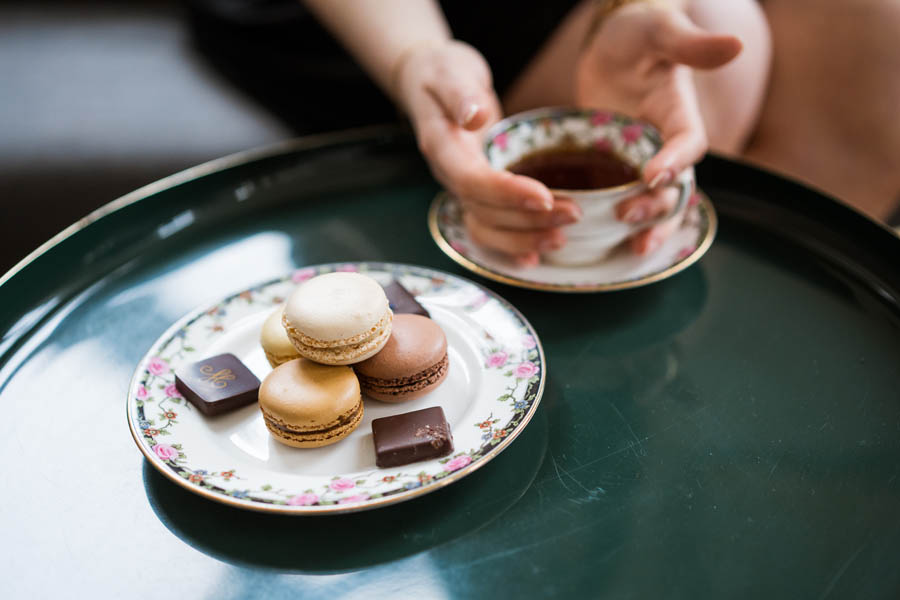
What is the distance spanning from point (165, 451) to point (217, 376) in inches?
3.7

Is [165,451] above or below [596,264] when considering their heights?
above

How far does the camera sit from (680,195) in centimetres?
92

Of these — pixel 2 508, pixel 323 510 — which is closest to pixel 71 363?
pixel 2 508

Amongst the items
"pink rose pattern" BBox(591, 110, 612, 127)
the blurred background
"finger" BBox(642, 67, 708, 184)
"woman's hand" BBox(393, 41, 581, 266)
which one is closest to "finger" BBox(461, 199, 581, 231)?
"woman's hand" BBox(393, 41, 581, 266)

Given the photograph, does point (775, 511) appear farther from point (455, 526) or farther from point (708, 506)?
point (455, 526)

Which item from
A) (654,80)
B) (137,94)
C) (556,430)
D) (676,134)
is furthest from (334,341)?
(137,94)

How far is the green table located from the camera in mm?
599

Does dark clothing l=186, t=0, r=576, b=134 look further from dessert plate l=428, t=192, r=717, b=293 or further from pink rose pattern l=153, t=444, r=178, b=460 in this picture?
pink rose pattern l=153, t=444, r=178, b=460

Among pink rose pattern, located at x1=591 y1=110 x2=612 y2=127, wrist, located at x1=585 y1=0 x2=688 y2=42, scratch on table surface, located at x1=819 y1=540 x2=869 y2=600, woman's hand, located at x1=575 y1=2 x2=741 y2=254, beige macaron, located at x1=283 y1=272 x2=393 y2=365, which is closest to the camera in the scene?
scratch on table surface, located at x1=819 y1=540 x2=869 y2=600

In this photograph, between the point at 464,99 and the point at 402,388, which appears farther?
the point at 464,99

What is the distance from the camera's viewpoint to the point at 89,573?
1.98 feet

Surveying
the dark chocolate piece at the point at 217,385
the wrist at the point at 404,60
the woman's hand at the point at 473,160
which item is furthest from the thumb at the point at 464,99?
the dark chocolate piece at the point at 217,385

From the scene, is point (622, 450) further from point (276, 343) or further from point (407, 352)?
point (276, 343)

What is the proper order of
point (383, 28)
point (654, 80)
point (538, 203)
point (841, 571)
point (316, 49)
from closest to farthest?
point (841, 571)
point (538, 203)
point (654, 80)
point (383, 28)
point (316, 49)
